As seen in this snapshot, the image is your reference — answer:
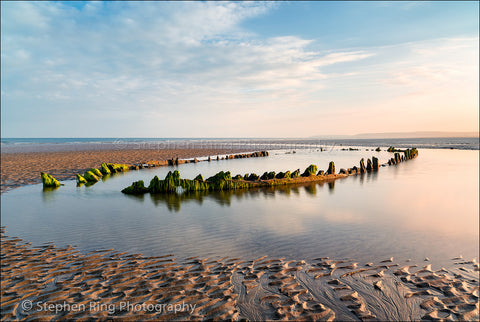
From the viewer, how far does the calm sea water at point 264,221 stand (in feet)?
24.6

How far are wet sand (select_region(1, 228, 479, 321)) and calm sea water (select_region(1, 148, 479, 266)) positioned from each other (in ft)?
2.03

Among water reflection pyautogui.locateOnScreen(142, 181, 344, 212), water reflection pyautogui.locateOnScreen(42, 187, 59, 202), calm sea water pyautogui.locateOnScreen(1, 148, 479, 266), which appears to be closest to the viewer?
calm sea water pyautogui.locateOnScreen(1, 148, 479, 266)

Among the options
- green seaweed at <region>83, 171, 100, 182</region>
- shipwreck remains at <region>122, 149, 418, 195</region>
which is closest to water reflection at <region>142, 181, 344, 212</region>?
shipwreck remains at <region>122, 149, 418, 195</region>

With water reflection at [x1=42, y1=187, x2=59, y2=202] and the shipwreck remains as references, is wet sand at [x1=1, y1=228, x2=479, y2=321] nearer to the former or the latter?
water reflection at [x1=42, y1=187, x2=59, y2=202]

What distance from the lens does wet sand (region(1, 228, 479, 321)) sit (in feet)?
15.4

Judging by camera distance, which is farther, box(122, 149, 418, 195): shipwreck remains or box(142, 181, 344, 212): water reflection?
box(122, 149, 418, 195): shipwreck remains

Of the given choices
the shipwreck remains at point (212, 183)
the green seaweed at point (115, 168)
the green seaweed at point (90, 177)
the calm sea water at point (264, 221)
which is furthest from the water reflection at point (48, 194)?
the green seaweed at point (115, 168)

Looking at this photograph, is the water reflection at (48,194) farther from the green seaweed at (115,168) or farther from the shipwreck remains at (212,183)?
the green seaweed at (115,168)

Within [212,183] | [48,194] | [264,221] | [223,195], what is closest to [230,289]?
[264,221]

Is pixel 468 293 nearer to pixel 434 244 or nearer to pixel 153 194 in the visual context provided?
pixel 434 244

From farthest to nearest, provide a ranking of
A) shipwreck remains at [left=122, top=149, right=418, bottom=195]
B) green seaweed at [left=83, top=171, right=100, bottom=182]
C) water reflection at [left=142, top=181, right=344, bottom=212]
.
Result: green seaweed at [left=83, top=171, right=100, bottom=182] < shipwreck remains at [left=122, top=149, right=418, bottom=195] < water reflection at [left=142, top=181, right=344, bottom=212]

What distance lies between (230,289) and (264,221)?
4.85 meters

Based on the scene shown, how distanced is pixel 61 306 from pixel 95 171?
19.0 meters

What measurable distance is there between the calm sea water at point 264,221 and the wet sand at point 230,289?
0.62m
